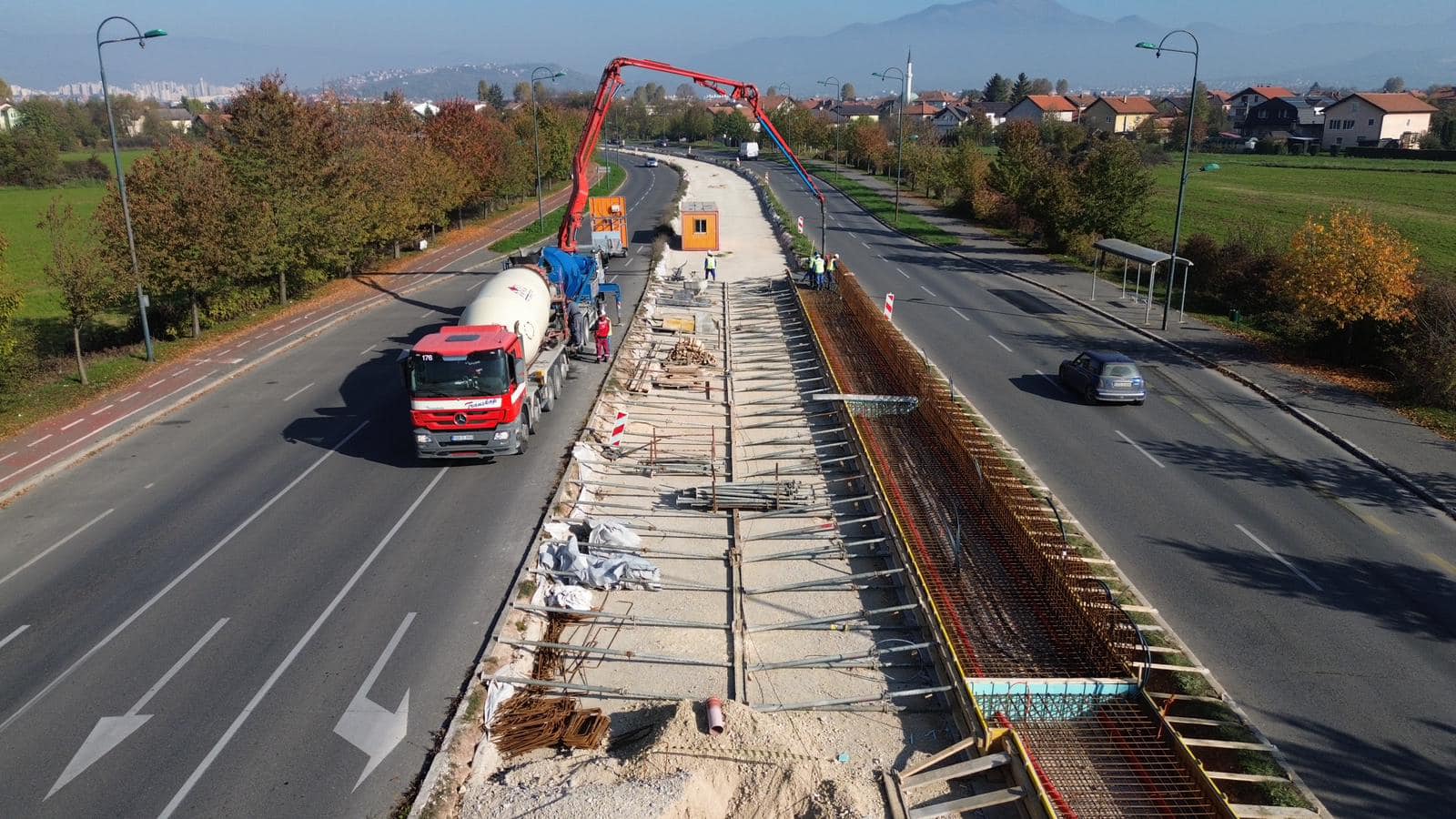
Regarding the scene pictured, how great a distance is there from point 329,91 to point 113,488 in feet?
117

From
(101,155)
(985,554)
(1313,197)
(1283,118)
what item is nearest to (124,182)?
(985,554)

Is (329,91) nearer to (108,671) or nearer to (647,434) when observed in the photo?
(647,434)

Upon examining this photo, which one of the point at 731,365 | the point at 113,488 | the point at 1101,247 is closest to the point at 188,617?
the point at 113,488


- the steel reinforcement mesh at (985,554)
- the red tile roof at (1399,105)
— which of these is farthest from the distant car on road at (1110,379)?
the red tile roof at (1399,105)

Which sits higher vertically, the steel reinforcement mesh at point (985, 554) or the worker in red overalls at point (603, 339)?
the worker in red overalls at point (603, 339)

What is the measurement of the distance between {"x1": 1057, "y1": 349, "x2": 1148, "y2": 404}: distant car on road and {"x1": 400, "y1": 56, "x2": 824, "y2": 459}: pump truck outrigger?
1430cm

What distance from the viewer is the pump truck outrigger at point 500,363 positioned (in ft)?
63.6

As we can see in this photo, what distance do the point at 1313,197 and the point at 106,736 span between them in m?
81.4

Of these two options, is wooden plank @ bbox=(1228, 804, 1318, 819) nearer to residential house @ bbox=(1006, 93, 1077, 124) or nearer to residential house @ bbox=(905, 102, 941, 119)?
residential house @ bbox=(1006, 93, 1077, 124)

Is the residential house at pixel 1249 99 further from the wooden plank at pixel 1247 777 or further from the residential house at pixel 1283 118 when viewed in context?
the wooden plank at pixel 1247 777

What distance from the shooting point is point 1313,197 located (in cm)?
7088

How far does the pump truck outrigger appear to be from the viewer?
63.6 feet

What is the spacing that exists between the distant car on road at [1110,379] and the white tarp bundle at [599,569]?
48.1ft

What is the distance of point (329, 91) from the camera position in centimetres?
4922
